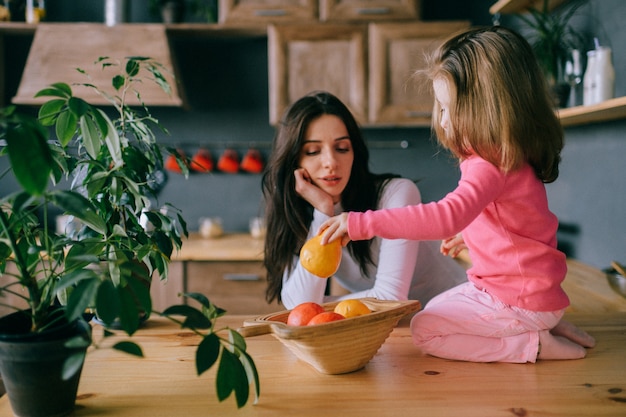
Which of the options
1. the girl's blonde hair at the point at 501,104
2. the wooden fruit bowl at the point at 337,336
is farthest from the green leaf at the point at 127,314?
the girl's blonde hair at the point at 501,104

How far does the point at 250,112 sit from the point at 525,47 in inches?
94.5

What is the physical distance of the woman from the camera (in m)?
1.68

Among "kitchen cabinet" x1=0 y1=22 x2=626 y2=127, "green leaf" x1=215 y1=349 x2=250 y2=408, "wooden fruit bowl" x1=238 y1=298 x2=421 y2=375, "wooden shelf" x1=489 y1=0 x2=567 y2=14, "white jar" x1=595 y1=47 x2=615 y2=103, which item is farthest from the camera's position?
"kitchen cabinet" x1=0 y1=22 x2=626 y2=127

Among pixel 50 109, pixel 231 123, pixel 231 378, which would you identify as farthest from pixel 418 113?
pixel 231 378

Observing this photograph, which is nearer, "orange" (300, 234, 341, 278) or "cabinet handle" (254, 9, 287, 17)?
"orange" (300, 234, 341, 278)

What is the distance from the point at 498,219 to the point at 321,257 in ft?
1.19

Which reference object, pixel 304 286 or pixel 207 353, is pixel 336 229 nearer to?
pixel 207 353

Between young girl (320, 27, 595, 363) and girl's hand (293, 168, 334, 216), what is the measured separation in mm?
664

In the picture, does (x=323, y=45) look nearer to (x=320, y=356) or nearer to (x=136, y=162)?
(x=136, y=162)

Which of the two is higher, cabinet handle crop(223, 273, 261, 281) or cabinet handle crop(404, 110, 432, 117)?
cabinet handle crop(404, 110, 432, 117)

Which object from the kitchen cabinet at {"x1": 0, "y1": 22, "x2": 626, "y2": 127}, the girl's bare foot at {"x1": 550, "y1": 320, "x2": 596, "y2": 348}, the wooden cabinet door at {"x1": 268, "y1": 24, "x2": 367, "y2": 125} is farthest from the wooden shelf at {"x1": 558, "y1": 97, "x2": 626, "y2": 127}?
the wooden cabinet door at {"x1": 268, "y1": 24, "x2": 367, "y2": 125}

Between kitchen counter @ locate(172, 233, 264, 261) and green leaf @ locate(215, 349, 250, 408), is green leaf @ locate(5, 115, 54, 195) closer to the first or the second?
green leaf @ locate(215, 349, 250, 408)

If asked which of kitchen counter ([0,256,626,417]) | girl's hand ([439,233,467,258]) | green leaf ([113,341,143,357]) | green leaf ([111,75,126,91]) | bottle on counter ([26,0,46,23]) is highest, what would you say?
bottle on counter ([26,0,46,23])

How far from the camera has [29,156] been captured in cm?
67
